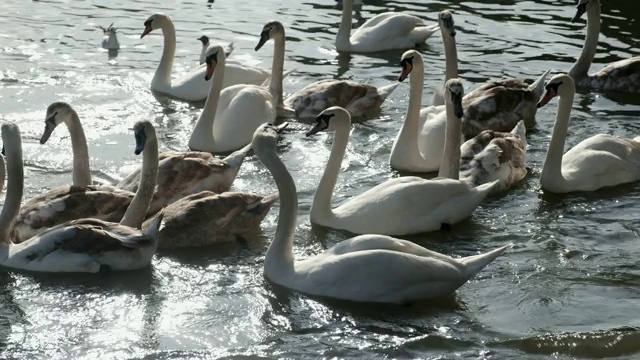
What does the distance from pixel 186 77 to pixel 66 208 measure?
5628mm

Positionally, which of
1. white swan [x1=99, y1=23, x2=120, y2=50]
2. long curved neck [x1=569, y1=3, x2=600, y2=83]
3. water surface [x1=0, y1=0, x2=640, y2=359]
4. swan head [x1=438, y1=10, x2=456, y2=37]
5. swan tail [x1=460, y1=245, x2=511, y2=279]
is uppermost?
swan head [x1=438, y1=10, x2=456, y2=37]

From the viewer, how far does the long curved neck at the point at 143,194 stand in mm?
9914

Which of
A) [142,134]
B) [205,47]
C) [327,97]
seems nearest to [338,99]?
[327,97]

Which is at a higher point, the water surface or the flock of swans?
the flock of swans

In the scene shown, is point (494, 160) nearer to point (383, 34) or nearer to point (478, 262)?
point (478, 262)

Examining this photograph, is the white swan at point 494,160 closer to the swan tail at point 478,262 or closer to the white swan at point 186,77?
the swan tail at point 478,262

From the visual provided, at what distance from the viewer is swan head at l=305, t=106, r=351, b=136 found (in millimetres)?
10875

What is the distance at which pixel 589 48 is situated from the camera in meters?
16.2

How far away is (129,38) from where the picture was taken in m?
18.3

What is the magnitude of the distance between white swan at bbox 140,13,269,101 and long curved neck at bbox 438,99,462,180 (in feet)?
15.1

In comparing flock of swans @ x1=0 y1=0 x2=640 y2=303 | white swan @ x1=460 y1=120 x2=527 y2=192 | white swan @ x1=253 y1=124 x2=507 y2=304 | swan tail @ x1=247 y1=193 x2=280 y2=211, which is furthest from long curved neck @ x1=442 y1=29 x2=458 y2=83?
white swan @ x1=253 y1=124 x2=507 y2=304

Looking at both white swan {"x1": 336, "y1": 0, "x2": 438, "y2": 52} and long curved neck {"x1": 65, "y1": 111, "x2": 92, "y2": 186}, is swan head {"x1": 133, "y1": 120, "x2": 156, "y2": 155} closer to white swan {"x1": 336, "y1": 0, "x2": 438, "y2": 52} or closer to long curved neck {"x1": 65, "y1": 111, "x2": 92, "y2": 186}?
long curved neck {"x1": 65, "y1": 111, "x2": 92, "y2": 186}

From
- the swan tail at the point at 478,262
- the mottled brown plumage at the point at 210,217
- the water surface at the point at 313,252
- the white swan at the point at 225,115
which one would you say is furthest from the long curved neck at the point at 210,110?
the swan tail at the point at 478,262

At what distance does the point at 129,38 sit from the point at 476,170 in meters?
8.43
